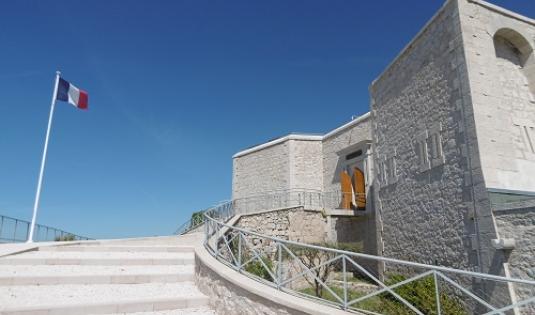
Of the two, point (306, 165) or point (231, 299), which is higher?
point (306, 165)

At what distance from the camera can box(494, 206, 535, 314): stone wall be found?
212 inches

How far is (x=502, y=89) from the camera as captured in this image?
23.9 ft

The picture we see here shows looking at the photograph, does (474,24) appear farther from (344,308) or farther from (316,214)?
(316,214)

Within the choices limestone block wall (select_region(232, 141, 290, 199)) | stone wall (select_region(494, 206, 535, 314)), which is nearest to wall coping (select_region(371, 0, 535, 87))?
stone wall (select_region(494, 206, 535, 314))

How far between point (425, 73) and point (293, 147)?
29.6 ft

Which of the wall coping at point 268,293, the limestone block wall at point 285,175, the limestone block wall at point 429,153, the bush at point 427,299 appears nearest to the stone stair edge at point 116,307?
the wall coping at point 268,293

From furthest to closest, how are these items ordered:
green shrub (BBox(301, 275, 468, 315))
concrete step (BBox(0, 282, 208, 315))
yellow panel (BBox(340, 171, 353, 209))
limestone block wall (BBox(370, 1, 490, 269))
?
yellow panel (BBox(340, 171, 353, 209)) → limestone block wall (BBox(370, 1, 490, 269)) → green shrub (BBox(301, 275, 468, 315)) → concrete step (BBox(0, 282, 208, 315))

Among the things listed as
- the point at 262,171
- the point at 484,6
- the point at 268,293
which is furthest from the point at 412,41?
the point at 262,171

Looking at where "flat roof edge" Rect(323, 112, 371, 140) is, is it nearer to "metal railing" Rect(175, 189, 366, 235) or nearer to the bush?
"metal railing" Rect(175, 189, 366, 235)

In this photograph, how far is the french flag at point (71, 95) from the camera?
10698 millimetres

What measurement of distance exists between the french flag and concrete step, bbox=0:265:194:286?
280 inches

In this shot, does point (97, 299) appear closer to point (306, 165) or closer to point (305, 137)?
point (306, 165)

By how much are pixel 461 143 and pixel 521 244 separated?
2273mm

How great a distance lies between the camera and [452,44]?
296 inches
